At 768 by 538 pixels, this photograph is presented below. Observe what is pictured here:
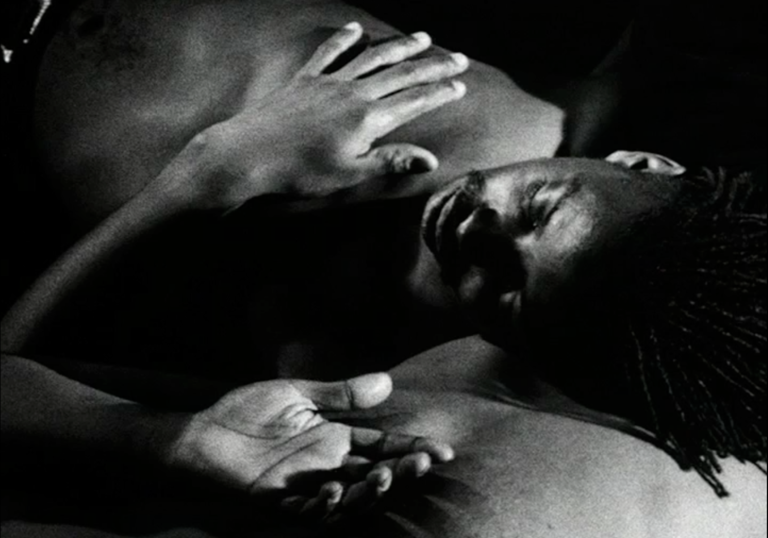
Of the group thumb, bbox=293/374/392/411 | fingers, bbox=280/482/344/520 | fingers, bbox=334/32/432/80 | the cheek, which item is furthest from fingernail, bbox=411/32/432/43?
fingers, bbox=280/482/344/520

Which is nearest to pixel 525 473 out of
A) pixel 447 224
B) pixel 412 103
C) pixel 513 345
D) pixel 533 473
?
pixel 533 473

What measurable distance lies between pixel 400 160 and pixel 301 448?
283 millimetres

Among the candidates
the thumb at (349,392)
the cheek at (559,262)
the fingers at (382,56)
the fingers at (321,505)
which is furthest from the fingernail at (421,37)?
the fingers at (321,505)

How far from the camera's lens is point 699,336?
33.9 inches

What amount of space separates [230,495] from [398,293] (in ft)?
0.77

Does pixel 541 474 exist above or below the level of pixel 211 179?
below

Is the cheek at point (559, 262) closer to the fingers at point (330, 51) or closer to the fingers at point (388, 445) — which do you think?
the fingers at point (388, 445)

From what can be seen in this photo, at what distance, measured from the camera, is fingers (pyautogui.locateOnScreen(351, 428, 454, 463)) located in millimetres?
838

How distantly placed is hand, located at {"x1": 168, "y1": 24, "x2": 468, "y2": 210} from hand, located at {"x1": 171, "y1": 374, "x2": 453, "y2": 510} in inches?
7.6

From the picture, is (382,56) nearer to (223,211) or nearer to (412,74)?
(412,74)

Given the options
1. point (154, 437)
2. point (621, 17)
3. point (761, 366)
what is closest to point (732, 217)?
point (761, 366)

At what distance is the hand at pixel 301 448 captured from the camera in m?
0.82

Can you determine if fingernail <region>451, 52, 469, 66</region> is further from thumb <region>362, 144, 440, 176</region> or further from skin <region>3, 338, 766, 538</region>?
skin <region>3, 338, 766, 538</region>

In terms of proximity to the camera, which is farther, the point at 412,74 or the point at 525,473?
the point at 412,74
